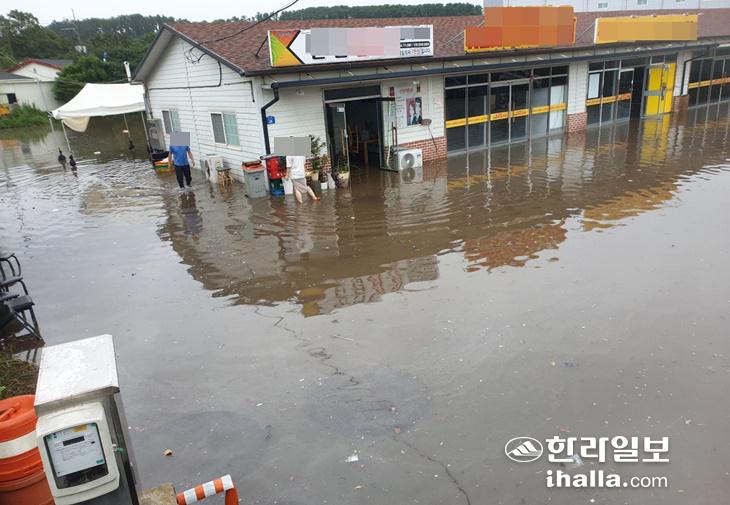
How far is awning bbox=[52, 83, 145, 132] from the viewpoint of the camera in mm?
20578

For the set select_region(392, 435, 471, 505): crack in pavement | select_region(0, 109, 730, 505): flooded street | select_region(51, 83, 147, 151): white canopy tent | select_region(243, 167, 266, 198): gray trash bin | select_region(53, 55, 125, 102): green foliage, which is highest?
select_region(53, 55, 125, 102): green foliage

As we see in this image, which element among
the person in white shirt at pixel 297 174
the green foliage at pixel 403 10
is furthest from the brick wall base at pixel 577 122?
the green foliage at pixel 403 10

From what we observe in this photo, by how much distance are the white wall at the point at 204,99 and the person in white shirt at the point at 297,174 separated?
4.69 ft

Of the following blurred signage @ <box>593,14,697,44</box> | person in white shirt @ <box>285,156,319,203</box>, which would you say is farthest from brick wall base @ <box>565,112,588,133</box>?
person in white shirt @ <box>285,156,319,203</box>

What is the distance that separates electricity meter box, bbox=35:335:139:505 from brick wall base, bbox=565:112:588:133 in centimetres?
2120

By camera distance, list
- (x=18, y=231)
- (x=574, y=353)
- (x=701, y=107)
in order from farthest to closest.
→ 1. (x=701, y=107)
2. (x=18, y=231)
3. (x=574, y=353)

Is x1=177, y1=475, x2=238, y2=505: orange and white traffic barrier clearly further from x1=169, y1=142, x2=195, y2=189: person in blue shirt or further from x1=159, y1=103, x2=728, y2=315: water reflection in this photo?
x1=169, y1=142, x2=195, y2=189: person in blue shirt

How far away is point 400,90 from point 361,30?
2.54 m

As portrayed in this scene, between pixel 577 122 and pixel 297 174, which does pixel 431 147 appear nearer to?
pixel 297 174

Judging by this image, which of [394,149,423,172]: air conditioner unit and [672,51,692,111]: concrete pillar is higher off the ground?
[672,51,692,111]: concrete pillar

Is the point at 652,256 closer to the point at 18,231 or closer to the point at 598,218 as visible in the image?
the point at 598,218

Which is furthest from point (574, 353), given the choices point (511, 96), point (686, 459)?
point (511, 96)

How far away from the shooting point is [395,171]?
1631 cm

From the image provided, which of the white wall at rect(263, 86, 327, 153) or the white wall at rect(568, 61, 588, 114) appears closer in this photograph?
the white wall at rect(263, 86, 327, 153)
